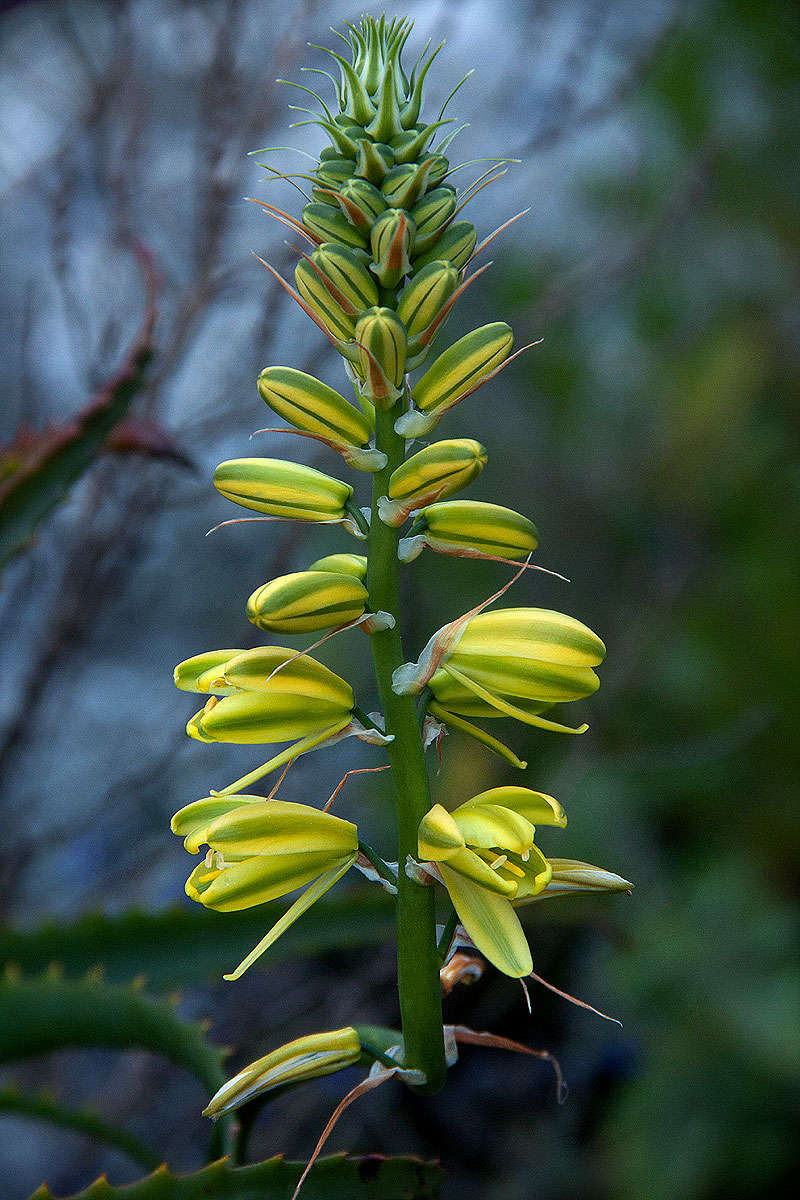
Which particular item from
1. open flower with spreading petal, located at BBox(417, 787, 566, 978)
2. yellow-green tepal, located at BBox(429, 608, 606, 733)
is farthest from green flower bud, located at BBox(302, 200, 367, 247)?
open flower with spreading petal, located at BBox(417, 787, 566, 978)

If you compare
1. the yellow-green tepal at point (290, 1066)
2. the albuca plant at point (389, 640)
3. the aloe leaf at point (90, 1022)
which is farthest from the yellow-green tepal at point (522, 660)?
the aloe leaf at point (90, 1022)

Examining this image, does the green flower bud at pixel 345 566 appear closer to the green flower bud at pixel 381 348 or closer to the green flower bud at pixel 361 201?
the green flower bud at pixel 381 348

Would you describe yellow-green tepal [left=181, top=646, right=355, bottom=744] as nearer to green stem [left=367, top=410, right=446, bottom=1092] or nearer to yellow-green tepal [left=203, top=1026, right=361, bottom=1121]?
green stem [left=367, top=410, right=446, bottom=1092]

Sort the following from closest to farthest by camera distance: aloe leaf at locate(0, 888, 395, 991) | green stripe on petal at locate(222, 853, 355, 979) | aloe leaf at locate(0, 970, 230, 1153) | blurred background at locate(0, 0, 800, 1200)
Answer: green stripe on petal at locate(222, 853, 355, 979), aloe leaf at locate(0, 970, 230, 1153), aloe leaf at locate(0, 888, 395, 991), blurred background at locate(0, 0, 800, 1200)

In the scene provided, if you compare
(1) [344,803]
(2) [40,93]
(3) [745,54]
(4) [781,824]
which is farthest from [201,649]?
(3) [745,54]

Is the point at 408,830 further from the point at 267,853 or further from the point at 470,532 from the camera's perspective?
the point at 470,532

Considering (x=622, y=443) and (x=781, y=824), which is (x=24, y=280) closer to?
(x=622, y=443)
